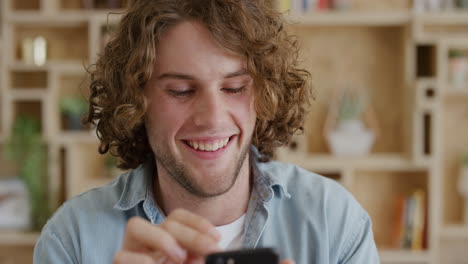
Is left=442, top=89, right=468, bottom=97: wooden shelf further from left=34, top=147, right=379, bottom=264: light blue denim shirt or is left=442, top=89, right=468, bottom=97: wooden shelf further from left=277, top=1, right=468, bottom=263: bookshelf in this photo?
left=34, top=147, right=379, bottom=264: light blue denim shirt

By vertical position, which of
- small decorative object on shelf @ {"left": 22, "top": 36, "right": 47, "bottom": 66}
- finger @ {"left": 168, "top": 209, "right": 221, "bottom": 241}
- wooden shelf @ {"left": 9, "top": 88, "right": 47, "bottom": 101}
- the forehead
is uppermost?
small decorative object on shelf @ {"left": 22, "top": 36, "right": 47, "bottom": 66}

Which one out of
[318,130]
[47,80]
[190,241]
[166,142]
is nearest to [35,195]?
[47,80]

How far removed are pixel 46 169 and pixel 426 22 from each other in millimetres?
2069

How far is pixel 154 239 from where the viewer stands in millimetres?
995

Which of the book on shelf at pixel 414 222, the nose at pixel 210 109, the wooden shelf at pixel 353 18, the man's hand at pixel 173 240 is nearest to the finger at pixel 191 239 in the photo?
the man's hand at pixel 173 240

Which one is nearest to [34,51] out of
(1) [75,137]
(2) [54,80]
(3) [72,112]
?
(2) [54,80]

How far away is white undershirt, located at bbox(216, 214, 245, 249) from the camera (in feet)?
4.69

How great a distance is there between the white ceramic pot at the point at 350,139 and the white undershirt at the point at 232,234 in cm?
186

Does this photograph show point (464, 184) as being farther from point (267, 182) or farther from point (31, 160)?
point (31, 160)

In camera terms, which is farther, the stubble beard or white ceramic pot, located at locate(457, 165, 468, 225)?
white ceramic pot, located at locate(457, 165, 468, 225)

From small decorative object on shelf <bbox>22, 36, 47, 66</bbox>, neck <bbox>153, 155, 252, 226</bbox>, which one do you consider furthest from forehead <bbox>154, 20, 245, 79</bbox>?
small decorative object on shelf <bbox>22, 36, 47, 66</bbox>

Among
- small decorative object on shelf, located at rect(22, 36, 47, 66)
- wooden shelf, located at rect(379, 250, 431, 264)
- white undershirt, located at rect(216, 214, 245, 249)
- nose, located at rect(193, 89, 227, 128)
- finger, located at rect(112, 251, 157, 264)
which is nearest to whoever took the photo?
finger, located at rect(112, 251, 157, 264)

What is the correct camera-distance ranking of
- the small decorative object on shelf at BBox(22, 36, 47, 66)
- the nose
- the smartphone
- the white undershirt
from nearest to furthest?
the smartphone, the nose, the white undershirt, the small decorative object on shelf at BBox(22, 36, 47, 66)

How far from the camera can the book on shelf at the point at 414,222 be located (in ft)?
10.5
